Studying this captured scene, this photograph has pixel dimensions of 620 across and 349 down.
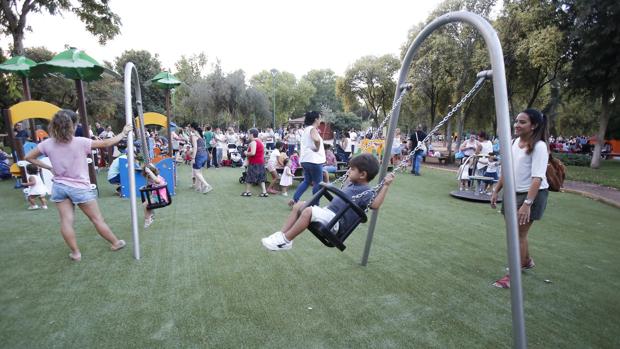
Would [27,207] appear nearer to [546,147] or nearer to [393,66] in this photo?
[546,147]

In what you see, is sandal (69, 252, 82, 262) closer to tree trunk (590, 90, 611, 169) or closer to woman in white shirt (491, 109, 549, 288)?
woman in white shirt (491, 109, 549, 288)

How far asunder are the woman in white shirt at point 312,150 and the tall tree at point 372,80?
27.2 metres

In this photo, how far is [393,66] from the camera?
3253 centimetres

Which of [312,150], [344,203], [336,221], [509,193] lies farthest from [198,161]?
[509,193]

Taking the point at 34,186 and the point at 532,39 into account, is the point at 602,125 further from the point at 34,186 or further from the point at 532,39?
the point at 34,186

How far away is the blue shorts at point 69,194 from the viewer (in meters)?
4.16

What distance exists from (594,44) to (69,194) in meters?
19.5

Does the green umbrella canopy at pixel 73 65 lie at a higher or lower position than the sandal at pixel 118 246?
higher

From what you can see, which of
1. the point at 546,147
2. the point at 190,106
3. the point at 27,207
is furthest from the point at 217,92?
the point at 546,147

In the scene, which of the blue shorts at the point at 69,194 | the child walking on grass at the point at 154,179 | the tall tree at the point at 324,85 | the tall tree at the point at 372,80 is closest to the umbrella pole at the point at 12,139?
the child walking on grass at the point at 154,179

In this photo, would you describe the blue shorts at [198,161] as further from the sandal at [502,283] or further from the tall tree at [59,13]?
the tall tree at [59,13]

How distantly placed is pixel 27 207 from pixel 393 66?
3091 cm

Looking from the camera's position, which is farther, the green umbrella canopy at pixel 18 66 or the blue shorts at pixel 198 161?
the blue shorts at pixel 198 161

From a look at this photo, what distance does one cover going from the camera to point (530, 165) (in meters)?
3.73
